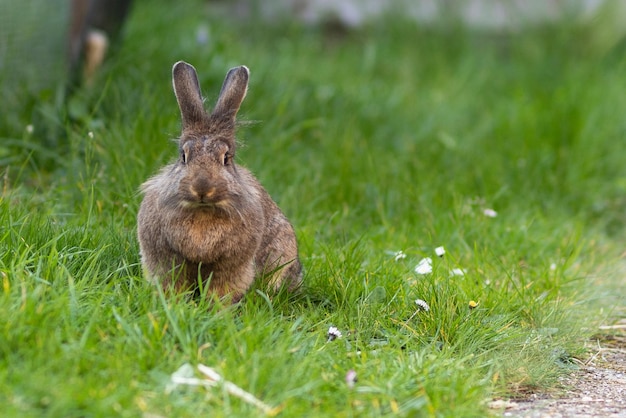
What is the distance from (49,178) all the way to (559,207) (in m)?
3.47

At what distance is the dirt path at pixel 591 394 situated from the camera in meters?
3.74

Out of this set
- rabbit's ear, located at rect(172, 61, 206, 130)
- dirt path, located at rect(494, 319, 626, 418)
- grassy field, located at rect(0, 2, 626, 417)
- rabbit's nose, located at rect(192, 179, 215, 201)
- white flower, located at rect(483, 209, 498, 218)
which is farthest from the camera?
white flower, located at rect(483, 209, 498, 218)

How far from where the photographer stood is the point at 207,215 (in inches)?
162

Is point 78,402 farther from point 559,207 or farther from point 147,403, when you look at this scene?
point 559,207

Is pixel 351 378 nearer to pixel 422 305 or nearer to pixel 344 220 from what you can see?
pixel 422 305

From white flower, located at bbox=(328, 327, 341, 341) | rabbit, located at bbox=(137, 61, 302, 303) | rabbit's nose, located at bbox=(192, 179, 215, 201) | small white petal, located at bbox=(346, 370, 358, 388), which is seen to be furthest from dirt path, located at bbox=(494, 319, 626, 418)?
rabbit's nose, located at bbox=(192, 179, 215, 201)

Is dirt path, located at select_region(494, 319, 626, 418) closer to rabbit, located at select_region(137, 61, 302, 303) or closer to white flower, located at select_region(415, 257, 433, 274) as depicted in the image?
white flower, located at select_region(415, 257, 433, 274)

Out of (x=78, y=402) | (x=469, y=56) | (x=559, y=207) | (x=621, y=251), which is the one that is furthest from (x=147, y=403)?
(x=469, y=56)

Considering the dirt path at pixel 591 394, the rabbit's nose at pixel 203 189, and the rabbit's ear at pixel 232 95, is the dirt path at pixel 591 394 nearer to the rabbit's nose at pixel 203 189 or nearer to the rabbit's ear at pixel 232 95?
the rabbit's nose at pixel 203 189

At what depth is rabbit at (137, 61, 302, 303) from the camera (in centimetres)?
404

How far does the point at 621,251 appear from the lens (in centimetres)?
608

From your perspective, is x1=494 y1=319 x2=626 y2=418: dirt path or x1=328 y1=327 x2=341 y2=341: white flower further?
x1=328 y1=327 x2=341 y2=341: white flower

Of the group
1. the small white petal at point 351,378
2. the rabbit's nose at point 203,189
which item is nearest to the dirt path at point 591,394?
the small white petal at point 351,378

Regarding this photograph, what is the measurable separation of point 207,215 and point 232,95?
→ 610 mm
